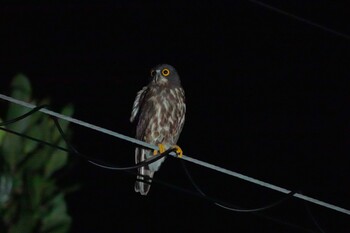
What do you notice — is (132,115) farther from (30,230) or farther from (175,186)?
(175,186)

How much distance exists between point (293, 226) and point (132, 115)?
9.55 feet

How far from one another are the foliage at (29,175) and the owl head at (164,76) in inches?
46.5

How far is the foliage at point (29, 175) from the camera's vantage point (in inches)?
304

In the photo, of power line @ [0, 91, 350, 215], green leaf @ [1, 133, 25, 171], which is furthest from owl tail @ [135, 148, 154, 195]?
power line @ [0, 91, 350, 215]

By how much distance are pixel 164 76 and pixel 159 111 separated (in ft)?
1.41

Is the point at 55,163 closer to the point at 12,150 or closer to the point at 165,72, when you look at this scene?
the point at 12,150

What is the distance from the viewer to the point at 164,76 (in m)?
8.53

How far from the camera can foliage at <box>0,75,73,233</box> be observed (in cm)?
772

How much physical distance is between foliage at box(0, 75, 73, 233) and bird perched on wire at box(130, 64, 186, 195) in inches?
31.4

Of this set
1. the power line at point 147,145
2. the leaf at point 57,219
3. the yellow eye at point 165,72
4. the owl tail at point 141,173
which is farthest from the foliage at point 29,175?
the power line at point 147,145

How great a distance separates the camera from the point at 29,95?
7699mm

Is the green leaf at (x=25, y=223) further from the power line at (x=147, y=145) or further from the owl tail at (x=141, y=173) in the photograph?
the power line at (x=147, y=145)

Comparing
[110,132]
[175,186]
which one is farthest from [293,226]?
[110,132]

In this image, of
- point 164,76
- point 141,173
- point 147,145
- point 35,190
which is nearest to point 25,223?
point 35,190
